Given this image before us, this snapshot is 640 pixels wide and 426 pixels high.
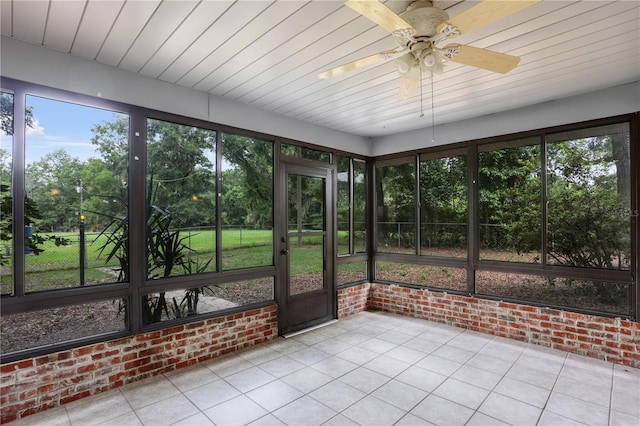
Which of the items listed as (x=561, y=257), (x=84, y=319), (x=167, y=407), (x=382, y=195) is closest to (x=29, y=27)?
(x=84, y=319)

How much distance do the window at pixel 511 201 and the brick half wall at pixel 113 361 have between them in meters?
3.34

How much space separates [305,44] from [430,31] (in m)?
0.96

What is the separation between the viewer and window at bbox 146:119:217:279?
320 cm

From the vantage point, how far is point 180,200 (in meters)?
3.40

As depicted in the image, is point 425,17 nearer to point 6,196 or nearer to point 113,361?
point 6,196

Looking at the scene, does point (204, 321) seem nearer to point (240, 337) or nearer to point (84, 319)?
point (240, 337)

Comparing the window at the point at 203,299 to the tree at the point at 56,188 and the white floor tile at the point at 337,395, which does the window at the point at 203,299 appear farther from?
the white floor tile at the point at 337,395

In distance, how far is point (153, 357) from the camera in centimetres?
307

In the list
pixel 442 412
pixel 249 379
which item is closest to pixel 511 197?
pixel 442 412

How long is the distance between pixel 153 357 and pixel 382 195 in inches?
158

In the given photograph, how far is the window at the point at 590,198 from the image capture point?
3.41 meters

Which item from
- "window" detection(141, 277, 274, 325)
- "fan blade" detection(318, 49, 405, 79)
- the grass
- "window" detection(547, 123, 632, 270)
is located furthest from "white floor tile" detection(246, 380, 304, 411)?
"window" detection(547, 123, 632, 270)

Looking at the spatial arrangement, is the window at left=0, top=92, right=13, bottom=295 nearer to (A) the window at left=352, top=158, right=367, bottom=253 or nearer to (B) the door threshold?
(B) the door threshold

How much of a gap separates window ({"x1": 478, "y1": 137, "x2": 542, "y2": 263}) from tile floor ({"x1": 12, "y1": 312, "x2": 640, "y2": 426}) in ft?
3.95
